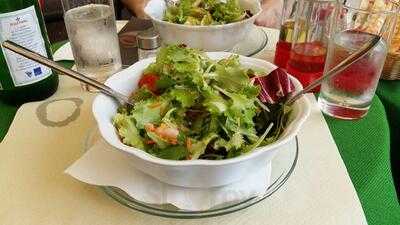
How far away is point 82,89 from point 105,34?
0.11 m

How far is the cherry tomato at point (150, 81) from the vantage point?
0.52 metres

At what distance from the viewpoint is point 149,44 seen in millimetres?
744

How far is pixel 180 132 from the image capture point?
459mm

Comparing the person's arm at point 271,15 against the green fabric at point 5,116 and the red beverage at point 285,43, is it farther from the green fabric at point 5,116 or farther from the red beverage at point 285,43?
the green fabric at point 5,116

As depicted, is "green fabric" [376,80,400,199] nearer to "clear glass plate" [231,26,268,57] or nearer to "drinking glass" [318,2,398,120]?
"drinking glass" [318,2,398,120]

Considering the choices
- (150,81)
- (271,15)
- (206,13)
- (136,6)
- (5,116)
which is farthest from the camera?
(136,6)

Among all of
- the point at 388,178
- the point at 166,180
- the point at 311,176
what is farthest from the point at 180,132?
the point at 388,178

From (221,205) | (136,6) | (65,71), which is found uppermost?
(65,71)

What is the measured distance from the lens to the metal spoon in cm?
48

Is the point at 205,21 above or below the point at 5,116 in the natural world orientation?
above

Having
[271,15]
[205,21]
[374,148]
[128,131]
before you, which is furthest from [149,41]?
[271,15]

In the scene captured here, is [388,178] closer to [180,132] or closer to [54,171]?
[180,132]

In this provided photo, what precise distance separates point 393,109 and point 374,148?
15 cm

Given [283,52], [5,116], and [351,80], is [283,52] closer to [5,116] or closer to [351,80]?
[351,80]
